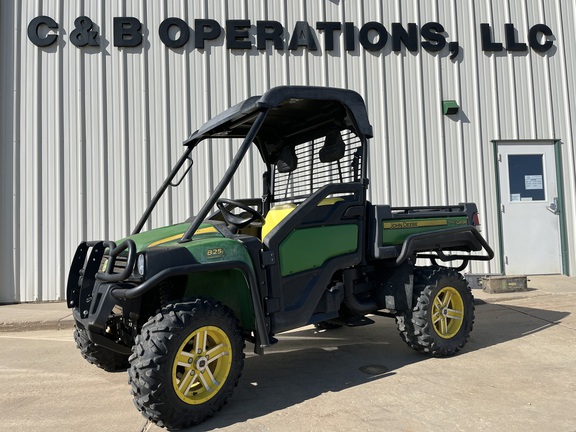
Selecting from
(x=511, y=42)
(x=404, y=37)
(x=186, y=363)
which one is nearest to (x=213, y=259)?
(x=186, y=363)

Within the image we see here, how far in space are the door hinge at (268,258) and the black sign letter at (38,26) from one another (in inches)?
273

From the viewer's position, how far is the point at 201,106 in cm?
820

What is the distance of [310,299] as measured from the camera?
11.9 feet

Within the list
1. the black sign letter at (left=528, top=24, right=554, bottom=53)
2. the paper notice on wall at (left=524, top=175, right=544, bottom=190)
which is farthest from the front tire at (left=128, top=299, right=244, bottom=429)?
the black sign letter at (left=528, top=24, right=554, bottom=53)

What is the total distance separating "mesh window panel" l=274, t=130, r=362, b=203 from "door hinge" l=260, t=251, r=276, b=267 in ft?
4.14

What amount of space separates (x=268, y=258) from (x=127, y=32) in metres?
6.58

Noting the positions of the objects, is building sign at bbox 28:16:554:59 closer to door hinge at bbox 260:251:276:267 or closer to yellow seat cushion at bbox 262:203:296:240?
yellow seat cushion at bbox 262:203:296:240

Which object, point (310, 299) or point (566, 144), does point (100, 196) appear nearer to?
point (310, 299)

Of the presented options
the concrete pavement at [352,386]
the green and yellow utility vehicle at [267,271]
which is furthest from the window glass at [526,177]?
the green and yellow utility vehicle at [267,271]

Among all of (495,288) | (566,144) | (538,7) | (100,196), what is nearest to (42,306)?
(100,196)

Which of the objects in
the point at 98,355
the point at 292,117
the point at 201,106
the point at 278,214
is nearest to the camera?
the point at 98,355

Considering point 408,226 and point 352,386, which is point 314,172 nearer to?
point 408,226

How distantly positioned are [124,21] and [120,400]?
699 cm

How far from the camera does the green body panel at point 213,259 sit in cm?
308
